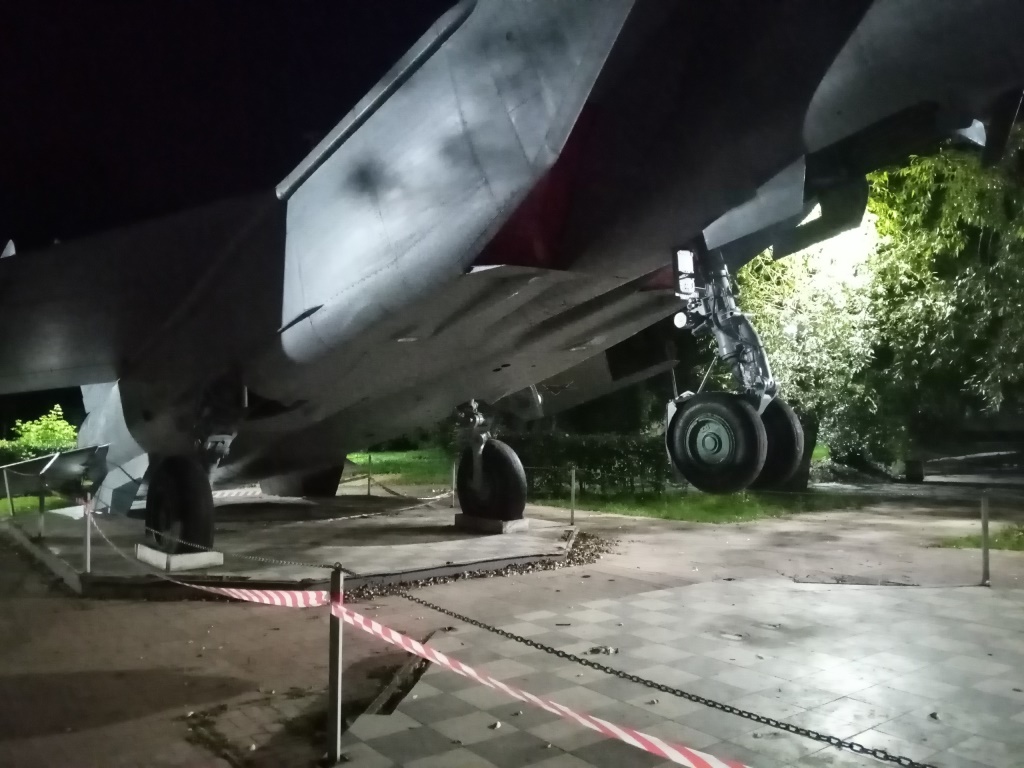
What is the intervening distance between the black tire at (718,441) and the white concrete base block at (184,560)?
5811 mm

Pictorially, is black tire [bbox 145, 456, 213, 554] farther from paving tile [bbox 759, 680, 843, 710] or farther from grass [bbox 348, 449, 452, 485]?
grass [bbox 348, 449, 452, 485]

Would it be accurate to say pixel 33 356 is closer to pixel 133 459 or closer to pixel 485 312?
pixel 133 459

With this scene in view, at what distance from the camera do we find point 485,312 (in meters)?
7.61

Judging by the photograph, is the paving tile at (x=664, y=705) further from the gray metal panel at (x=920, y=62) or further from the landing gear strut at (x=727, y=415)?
the gray metal panel at (x=920, y=62)

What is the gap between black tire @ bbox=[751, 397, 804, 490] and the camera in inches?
223

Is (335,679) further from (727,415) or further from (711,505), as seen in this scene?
(711,505)

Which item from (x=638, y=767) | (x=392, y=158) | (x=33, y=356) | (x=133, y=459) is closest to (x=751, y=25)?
(x=392, y=158)

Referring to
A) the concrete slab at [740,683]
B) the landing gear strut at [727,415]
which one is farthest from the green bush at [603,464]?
the landing gear strut at [727,415]

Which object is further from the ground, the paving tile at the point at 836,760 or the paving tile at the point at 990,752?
the paving tile at the point at 990,752

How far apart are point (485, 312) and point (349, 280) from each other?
126 cm

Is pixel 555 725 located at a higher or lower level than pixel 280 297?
lower

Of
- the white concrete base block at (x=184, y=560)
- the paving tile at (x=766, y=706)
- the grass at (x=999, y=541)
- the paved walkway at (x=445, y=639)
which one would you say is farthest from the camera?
the grass at (x=999, y=541)

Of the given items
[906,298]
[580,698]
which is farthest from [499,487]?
[906,298]

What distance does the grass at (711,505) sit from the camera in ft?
53.1
